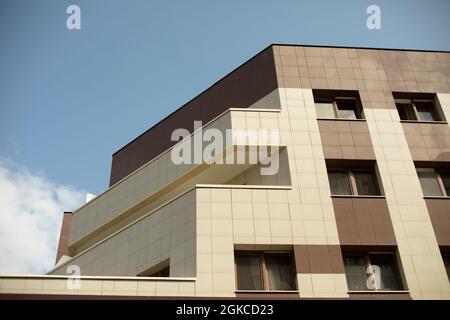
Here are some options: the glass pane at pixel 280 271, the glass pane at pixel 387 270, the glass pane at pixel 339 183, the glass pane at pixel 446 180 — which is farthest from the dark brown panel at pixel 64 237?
the glass pane at pixel 446 180

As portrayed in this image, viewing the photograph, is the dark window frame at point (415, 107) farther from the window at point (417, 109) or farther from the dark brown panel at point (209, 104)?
the dark brown panel at point (209, 104)

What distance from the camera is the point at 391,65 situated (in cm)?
1952

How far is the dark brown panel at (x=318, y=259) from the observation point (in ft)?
45.9

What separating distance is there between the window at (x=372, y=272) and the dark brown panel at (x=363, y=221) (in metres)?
0.55

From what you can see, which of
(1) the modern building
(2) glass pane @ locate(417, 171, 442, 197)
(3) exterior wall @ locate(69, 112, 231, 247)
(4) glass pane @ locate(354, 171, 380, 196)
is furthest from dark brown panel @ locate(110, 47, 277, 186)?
(2) glass pane @ locate(417, 171, 442, 197)

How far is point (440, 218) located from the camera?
50.1 feet

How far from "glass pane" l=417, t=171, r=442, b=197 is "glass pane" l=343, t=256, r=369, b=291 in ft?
12.8

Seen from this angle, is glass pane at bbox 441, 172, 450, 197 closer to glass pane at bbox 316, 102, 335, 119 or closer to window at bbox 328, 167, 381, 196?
window at bbox 328, 167, 381, 196

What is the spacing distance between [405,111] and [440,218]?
5.47 m

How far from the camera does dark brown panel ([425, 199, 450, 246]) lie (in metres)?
14.8

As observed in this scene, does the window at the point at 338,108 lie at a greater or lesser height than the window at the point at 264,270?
greater

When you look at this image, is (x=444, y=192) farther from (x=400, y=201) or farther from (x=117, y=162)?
(x=117, y=162)

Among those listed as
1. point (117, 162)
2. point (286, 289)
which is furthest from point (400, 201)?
point (117, 162)
